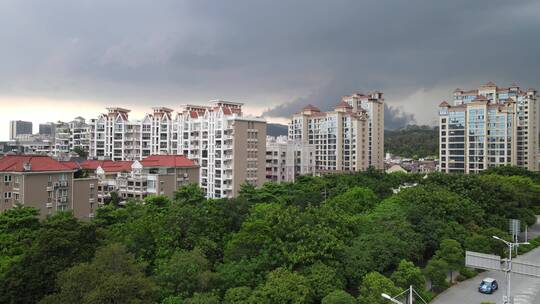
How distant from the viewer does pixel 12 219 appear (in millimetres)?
23594

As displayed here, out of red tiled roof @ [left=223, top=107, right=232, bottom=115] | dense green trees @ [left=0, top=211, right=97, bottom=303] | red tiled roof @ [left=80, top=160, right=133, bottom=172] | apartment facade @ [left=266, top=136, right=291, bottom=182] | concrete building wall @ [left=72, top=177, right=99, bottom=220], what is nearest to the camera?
dense green trees @ [left=0, top=211, right=97, bottom=303]

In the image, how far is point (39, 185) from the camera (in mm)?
32344

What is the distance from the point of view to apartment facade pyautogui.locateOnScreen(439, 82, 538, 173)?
59.0m

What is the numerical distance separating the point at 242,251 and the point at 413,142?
311ft

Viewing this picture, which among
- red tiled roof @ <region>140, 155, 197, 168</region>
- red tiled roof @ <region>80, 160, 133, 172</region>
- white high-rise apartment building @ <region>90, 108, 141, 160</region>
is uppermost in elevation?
white high-rise apartment building @ <region>90, 108, 141, 160</region>

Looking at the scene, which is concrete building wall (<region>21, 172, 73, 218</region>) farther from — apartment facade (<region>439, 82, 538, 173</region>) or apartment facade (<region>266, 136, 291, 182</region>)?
apartment facade (<region>439, 82, 538, 173</region>)

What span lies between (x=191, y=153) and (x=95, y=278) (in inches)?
1527

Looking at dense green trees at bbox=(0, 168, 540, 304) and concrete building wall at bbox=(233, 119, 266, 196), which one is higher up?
concrete building wall at bbox=(233, 119, 266, 196)

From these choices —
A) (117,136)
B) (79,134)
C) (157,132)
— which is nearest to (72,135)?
(79,134)

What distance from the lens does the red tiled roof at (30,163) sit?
31547 mm

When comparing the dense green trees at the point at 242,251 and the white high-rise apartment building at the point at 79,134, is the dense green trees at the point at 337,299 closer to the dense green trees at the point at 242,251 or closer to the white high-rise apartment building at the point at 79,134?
the dense green trees at the point at 242,251

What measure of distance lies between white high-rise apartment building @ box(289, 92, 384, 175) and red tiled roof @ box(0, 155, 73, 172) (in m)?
36.6

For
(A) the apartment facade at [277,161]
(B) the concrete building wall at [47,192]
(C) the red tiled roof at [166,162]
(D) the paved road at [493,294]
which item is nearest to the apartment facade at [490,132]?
(A) the apartment facade at [277,161]

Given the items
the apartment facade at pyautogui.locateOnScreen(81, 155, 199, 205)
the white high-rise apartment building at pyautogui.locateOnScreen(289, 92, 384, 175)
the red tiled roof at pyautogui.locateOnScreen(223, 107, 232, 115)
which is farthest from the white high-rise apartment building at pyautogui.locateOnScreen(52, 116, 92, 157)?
the white high-rise apartment building at pyautogui.locateOnScreen(289, 92, 384, 175)
